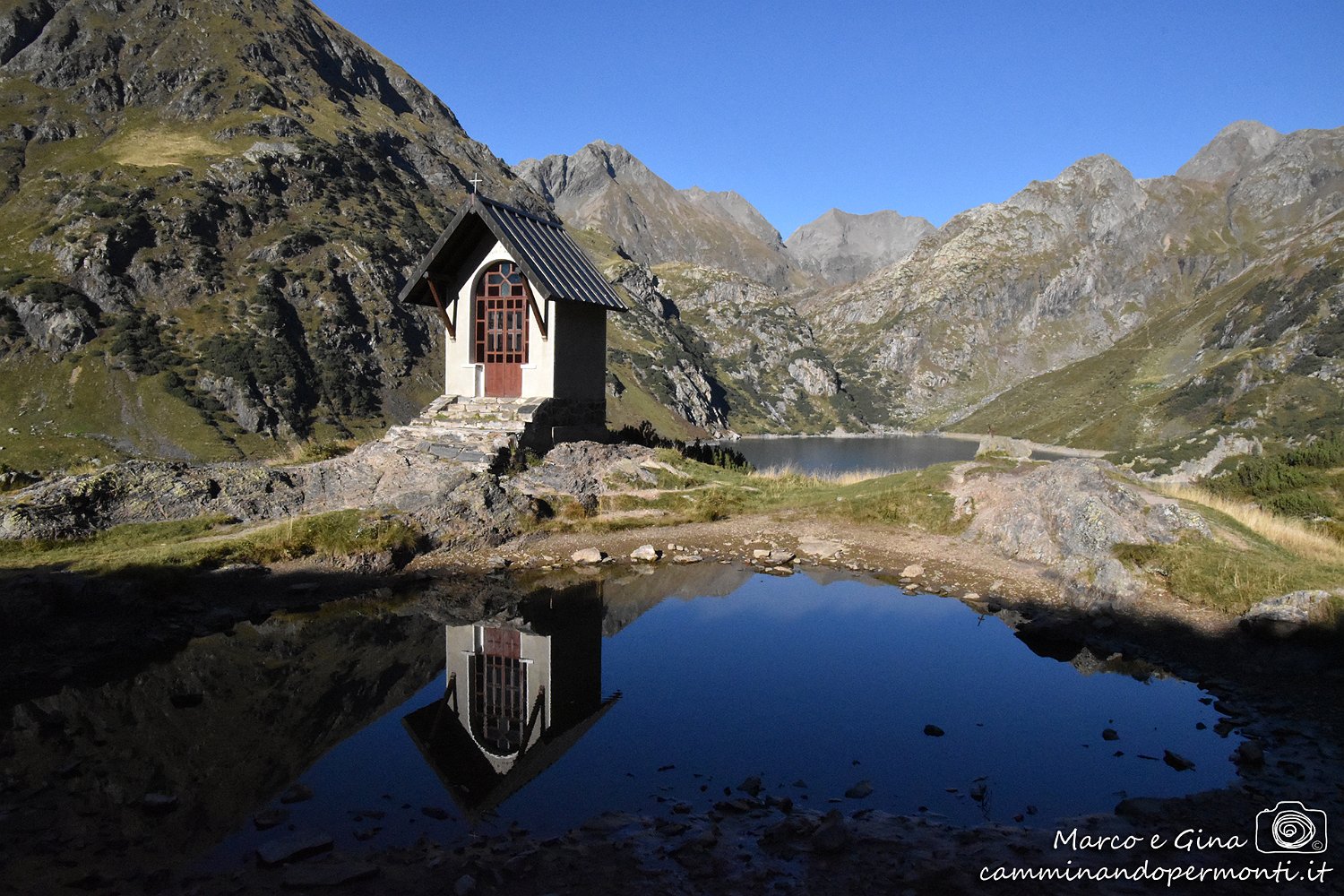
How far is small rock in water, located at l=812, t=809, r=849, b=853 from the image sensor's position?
8.16m

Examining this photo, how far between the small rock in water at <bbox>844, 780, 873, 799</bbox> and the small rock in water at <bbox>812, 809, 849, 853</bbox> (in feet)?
3.18

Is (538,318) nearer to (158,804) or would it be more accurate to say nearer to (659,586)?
(659,586)

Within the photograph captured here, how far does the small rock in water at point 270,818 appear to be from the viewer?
8.70 m

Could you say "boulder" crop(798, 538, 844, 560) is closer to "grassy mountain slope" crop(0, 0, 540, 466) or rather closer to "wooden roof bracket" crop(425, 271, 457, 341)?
"wooden roof bracket" crop(425, 271, 457, 341)

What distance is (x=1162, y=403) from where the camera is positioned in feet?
459

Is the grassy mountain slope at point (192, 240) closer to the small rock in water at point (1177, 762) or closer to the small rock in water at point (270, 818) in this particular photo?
the small rock in water at point (270, 818)

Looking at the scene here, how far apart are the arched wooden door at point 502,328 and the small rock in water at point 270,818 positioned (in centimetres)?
2282

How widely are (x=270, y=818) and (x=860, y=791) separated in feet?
21.9

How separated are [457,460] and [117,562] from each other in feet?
36.0

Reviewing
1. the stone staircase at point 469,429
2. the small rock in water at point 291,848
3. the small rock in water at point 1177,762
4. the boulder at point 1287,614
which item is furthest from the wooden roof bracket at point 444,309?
the small rock in water at point 1177,762

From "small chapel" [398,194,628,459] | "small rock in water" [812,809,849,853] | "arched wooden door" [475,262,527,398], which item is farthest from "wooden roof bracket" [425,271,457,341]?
"small rock in water" [812,809,849,853]

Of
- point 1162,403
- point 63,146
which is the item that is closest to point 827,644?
point 63,146

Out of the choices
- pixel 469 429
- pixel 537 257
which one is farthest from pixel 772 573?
Result: pixel 537 257

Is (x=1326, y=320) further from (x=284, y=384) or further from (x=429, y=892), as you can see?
(x=429, y=892)
